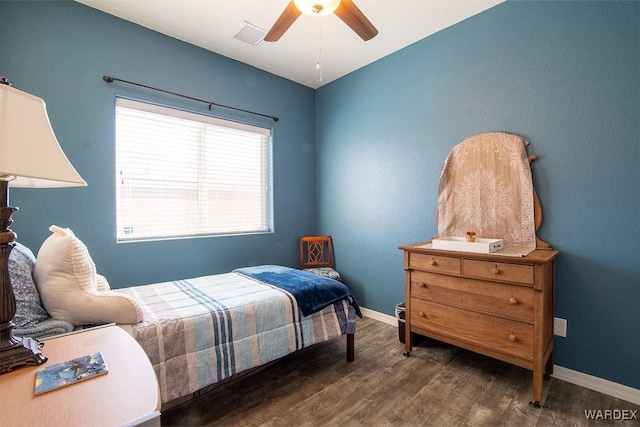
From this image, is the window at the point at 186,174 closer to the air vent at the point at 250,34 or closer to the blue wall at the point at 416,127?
the blue wall at the point at 416,127

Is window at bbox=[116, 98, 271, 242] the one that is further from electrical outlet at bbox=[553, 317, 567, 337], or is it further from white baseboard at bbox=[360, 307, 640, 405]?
white baseboard at bbox=[360, 307, 640, 405]

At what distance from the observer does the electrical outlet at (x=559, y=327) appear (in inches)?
83.0

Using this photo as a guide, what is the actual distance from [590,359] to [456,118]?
203cm

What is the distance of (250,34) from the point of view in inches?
107

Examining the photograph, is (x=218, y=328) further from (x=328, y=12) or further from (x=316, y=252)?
(x=316, y=252)

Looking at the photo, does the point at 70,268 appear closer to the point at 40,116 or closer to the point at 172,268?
the point at 40,116

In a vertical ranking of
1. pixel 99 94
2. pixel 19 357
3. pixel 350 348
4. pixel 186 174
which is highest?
pixel 99 94

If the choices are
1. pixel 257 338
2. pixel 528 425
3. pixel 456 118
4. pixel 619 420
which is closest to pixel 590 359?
pixel 619 420

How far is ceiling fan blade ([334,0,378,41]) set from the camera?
168 centimetres

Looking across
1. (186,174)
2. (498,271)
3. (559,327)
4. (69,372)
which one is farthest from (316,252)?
(69,372)

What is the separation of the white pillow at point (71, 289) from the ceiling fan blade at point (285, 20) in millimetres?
1704

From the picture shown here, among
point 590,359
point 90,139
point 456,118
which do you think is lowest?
point 590,359

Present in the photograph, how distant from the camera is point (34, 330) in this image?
1.30 meters

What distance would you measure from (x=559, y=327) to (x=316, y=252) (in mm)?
2456
